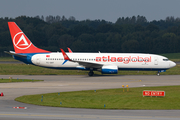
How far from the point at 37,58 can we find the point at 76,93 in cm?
2174

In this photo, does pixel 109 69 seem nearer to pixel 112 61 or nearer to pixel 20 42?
pixel 112 61

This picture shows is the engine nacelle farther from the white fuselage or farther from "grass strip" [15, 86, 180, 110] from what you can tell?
"grass strip" [15, 86, 180, 110]

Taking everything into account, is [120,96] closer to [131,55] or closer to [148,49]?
[131,55]

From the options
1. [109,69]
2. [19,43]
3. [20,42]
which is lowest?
[109,69]

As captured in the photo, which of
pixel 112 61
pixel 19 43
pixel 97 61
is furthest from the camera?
pixel 19 43

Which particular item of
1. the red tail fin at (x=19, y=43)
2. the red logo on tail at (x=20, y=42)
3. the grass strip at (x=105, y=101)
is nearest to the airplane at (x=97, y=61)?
the red tail fin at (x=19, y=43)

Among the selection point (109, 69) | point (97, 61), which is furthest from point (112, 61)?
point (97, 61)

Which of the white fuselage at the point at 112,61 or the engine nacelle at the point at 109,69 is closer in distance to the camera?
the engine nacelle at the point at 109,69

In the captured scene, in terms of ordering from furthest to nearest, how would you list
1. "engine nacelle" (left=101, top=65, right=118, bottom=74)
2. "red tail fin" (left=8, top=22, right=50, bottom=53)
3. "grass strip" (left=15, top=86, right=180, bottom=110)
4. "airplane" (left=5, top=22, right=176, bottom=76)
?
"red tail fin" (left=8, top=22, right=50, bottom=53)
"airplane" (left=5, top=22, right=176, bottom=76)
"engine nacelle" (left=101, top=65, right=118, bottom=74)
"grass strip" (left=15, top=86, right=180, bottom=110)

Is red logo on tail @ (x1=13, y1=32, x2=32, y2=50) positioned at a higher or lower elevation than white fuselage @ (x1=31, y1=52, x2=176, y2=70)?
higher

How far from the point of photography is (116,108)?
2062 centimetres

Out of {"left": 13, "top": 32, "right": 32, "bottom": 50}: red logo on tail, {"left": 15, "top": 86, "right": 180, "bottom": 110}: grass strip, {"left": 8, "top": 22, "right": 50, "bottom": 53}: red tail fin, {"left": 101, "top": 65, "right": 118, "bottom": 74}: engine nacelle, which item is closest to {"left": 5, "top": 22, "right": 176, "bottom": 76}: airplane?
{"left": 8, "top": 22, "right": 50, "bottom": 53}: red tail fin

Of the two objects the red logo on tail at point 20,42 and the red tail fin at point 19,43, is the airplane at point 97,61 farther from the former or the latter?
the red logo on tail at point 20,42

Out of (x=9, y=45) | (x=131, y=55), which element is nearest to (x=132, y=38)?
(x=9, y=45)
